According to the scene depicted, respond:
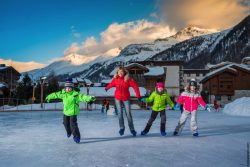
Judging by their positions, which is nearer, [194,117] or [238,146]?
[238,146]

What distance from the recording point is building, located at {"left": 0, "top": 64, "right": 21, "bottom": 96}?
69.9m

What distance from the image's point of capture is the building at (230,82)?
51.9 m

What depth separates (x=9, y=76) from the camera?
242 ft

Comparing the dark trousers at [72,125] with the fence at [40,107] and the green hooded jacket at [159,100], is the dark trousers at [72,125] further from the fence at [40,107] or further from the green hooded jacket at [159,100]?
the fence at [40,107]

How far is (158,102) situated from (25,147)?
3.41 meters

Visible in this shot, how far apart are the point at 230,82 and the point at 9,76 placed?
5085cm

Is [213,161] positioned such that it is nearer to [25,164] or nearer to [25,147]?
[25,164]

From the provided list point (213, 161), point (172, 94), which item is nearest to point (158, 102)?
point (213, 161)

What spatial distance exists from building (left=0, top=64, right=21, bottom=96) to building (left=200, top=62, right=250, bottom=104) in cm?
4557

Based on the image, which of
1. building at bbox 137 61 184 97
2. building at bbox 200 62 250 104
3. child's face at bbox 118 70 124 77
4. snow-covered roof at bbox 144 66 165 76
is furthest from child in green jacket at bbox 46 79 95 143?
building at bbox 137 61 184 97

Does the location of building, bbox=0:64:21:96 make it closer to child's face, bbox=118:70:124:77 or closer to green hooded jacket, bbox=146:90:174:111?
child's face, bbox=118:70:124:77

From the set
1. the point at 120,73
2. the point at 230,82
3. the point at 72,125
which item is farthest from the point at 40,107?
the point at 230,82

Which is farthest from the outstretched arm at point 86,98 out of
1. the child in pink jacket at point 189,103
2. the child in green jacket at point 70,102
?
the child in pink jacket at point 189,103

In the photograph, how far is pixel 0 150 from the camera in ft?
18.0
